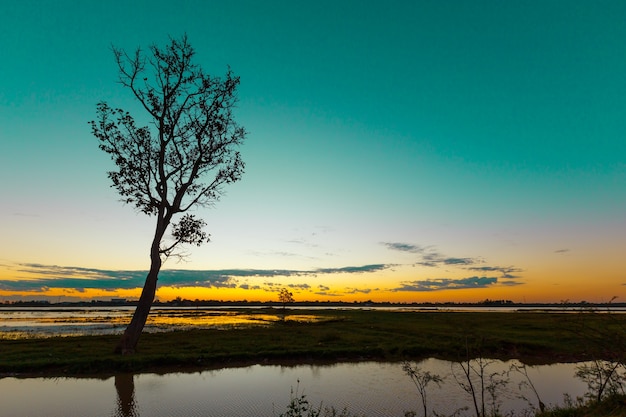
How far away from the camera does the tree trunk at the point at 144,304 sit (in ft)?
71.0

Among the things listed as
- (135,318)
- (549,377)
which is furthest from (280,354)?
(549,377)

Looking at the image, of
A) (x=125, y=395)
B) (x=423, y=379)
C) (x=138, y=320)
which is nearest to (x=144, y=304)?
(x=138, y=320)

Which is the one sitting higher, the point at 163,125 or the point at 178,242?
the point at 163,125

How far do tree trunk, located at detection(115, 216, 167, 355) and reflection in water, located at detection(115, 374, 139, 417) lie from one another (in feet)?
11.0

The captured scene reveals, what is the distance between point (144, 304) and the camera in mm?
22266

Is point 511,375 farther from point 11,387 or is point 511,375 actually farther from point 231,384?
point 11,387

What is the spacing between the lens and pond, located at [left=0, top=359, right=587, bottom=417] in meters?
13.4

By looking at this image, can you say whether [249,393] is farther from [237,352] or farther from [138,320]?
[138,320]

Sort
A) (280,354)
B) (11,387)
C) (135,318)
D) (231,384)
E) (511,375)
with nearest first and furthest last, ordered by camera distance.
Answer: (11,387)
(231,384)
(511,375)
(135,318)
(280,354)

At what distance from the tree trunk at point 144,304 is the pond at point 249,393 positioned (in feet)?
11.1

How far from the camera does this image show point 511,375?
19.9 m

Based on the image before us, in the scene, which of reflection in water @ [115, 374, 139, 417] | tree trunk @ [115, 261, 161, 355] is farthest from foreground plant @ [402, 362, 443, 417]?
tree trunk @ [115, 261, 161, 355]

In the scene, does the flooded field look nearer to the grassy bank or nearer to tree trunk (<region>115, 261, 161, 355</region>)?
the grassy bank

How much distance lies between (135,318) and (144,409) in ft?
32.2
